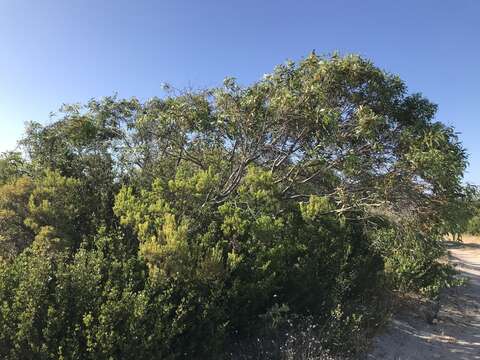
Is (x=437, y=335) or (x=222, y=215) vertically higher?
(x=222, y=215)

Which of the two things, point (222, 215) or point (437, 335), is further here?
point (437, 335)

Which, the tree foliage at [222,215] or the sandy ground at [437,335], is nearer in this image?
the tree foliage at [222,215]

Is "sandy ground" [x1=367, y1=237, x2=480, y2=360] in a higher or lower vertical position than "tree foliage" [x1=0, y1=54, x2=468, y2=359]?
lower

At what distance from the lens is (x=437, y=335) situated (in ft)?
24.1

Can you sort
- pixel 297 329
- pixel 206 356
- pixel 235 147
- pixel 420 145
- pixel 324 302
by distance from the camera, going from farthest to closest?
1. pixel 235 147
2. pixel 420 145
3. pixel 324 302
4. pixel 297 329
5. pixel 206 356

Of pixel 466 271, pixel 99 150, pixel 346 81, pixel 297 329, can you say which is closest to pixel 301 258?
pixel 297 329

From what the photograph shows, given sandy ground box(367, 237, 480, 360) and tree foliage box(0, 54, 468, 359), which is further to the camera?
sandy ground box(367, 237, 480, 360)

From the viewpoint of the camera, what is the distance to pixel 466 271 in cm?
1445

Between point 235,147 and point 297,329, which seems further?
point 235,147

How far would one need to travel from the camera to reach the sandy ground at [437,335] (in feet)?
21.0

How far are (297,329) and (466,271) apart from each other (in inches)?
472

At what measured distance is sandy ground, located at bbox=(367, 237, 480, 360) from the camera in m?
6.41

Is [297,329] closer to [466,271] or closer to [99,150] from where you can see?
[99,150]

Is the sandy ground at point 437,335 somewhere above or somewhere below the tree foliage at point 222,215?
below
